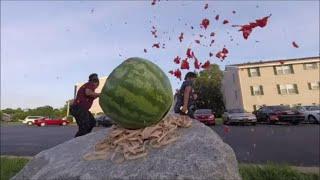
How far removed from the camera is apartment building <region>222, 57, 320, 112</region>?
5447 centimetres

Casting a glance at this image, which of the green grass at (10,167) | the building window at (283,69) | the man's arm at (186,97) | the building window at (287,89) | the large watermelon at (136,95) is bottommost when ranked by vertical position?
the green grass at (10,167)

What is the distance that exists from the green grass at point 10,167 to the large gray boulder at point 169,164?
366cm

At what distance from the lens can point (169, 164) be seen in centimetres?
388

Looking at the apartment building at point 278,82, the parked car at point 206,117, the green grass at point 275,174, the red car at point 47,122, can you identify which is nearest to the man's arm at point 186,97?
the green grass at point 275,174

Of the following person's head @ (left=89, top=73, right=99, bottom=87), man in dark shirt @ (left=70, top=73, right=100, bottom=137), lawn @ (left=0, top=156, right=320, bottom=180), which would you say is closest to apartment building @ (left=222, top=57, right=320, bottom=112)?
person's head @ (left=89, top=73, right=99, bottom=87)

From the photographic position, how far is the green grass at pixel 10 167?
804 cm

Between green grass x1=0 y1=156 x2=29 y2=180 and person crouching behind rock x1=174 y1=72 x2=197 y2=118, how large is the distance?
3941 millimetres

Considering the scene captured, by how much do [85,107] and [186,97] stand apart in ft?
8.37

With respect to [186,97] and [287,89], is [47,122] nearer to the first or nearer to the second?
[287,89]

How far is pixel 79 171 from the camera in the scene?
4176 mm

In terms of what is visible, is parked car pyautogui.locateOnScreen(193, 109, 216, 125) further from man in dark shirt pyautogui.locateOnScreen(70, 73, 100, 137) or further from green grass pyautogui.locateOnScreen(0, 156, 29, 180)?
man in dark shirt pyautogui.locateOnScreen(70, 73, 100, 137)

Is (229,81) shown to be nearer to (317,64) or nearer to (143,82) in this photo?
(317,64)

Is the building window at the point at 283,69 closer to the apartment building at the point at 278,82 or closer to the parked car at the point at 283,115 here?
the apartment building at the point at 278,82

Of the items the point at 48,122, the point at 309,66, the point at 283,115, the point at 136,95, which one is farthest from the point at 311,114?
the point at 48,122
